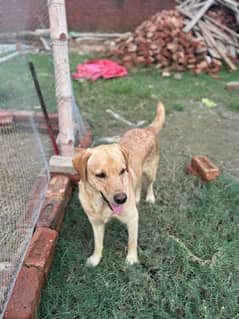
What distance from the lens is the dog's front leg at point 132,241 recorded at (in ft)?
8.21

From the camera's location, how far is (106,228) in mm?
3043

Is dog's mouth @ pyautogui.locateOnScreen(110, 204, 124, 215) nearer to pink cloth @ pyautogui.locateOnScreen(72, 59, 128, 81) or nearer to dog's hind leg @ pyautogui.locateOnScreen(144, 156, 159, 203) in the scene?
dog's hind leg @ pyautogui.locateOnScreen(144, 156, 159, 203)

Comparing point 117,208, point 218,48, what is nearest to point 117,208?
point 117,208

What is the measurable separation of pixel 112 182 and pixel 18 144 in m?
2.10

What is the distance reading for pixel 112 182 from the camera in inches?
83.5

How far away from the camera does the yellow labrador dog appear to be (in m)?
2.14

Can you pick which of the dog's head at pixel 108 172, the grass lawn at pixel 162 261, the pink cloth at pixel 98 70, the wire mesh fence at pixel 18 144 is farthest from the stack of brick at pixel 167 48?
the dog's head at pixel 108 172

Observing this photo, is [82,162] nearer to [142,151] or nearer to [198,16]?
[142,151]

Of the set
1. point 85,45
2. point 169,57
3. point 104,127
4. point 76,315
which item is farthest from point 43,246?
point 85,45

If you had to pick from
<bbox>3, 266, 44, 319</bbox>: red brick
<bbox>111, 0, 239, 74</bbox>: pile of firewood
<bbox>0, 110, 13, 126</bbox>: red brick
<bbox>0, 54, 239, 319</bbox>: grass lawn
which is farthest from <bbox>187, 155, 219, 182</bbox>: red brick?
<bbox>111, 0, 239, 74</bbox>: pile of firewood

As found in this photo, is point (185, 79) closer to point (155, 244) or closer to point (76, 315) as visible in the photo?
point (155, 244)

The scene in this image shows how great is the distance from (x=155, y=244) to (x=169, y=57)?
5534mm

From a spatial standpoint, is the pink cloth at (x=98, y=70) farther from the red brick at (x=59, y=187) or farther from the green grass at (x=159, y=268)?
the green grass at (x=159, y=268)

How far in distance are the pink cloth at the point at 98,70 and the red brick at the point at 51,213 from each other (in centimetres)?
399
